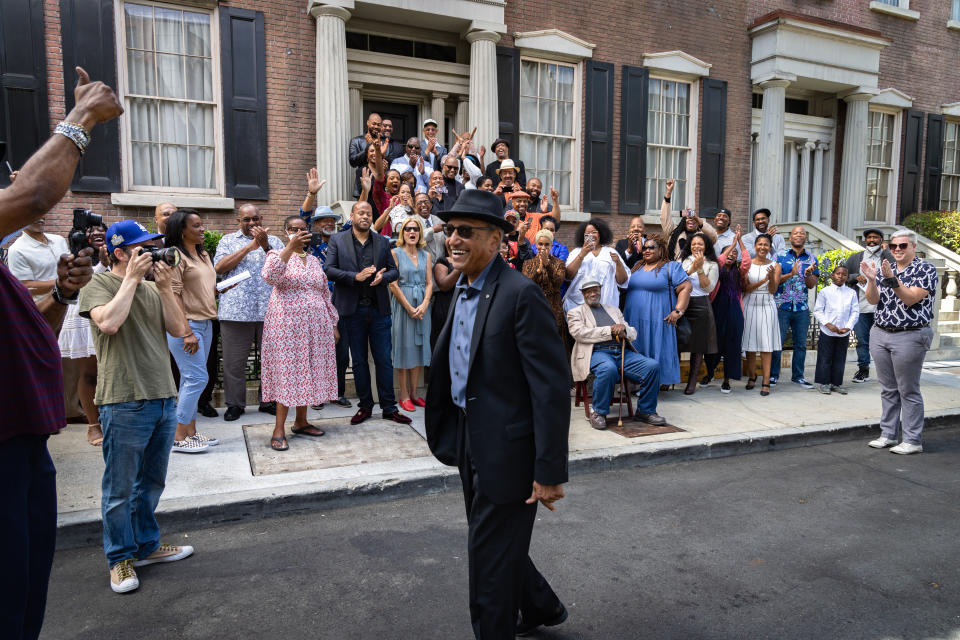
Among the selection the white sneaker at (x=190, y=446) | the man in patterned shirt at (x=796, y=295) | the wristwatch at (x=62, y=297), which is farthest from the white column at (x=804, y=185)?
the wristwatch at (x=62, y=297)

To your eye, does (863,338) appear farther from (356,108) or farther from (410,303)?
(356,108)

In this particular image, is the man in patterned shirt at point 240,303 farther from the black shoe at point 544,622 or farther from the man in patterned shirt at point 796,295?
the man in patterned shirt at point 796,295

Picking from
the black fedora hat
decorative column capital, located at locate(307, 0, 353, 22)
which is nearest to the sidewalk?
the black fedora hat

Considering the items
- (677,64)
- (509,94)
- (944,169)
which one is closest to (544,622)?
(509,94)

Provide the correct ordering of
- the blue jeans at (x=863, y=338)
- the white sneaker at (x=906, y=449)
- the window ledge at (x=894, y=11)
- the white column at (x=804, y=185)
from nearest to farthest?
the white sneaker at (x=906, y=449) < the blue jeans at (x=863, y=338) < the window ledge at (x=894, y=11) < the white column at (x=804, y=185)

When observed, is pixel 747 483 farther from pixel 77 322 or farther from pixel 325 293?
pixel 77 322

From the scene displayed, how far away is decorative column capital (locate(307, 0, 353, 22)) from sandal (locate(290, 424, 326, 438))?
723 centimetres

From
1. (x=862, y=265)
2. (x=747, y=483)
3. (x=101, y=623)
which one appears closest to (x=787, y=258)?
(x=862, y=265)

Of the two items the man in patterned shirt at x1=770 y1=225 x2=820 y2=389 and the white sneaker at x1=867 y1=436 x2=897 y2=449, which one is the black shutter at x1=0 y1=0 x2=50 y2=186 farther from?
the white sneaker at x1=867 y1=436 x2=897 y2=449

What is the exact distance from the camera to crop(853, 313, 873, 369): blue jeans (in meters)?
10.0

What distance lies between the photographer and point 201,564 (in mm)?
3881

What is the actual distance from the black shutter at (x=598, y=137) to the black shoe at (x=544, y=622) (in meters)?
10.7

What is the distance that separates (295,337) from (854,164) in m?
15.2

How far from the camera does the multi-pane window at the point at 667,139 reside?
1379 cm
